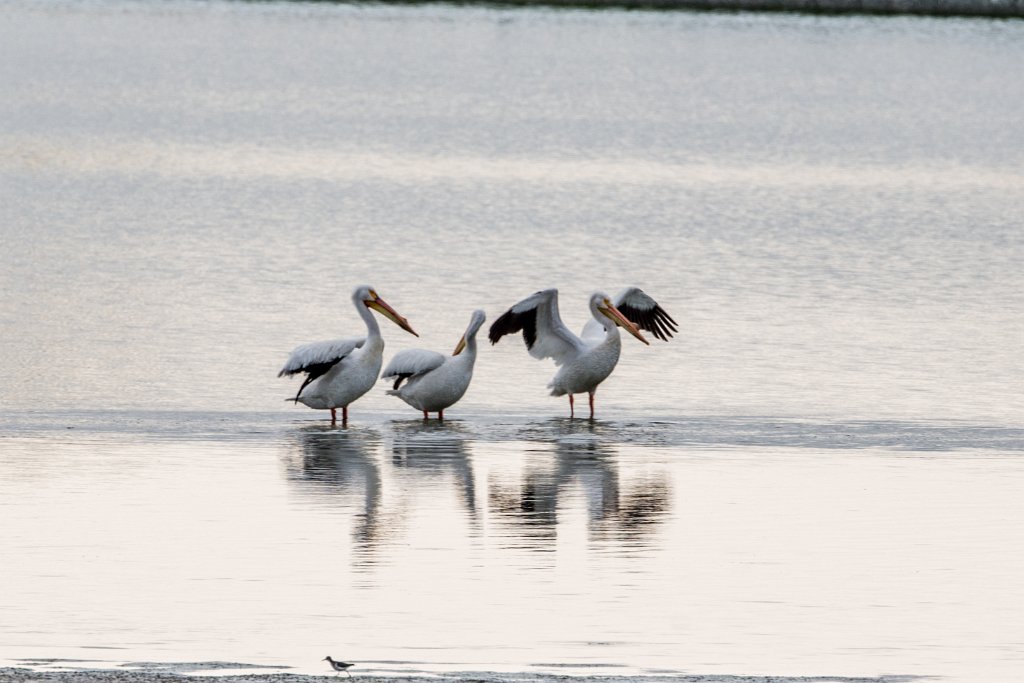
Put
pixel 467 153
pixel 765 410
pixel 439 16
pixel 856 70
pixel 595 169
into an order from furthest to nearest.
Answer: pixel 439 16 → pixel 856 70 → pixel 467 153 → pixel 595 169 → pixel 765 410

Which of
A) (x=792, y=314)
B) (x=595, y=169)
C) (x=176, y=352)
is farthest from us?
(x=595, y=169)

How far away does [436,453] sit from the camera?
1089cm

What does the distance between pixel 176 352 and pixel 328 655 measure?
286 inches

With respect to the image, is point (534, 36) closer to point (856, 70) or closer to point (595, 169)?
point (856, 70)

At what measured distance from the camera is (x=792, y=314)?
16172 mm

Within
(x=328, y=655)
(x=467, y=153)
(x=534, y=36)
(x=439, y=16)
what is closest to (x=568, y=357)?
(x=328, y=655)

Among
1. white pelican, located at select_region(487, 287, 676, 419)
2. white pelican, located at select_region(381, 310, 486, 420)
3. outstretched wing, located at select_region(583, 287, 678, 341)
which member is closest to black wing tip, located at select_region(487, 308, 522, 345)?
white pelican, located at select_region(487, 287, 676, 419)

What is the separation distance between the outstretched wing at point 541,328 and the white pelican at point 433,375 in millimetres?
453

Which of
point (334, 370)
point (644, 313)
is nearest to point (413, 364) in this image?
point (334, 370)

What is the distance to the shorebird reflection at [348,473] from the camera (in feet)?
28.8

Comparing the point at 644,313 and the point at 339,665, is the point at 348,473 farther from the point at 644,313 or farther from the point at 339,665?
the point at 644,313

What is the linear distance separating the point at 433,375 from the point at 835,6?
66.0 meters

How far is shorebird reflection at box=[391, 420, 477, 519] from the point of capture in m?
10.0

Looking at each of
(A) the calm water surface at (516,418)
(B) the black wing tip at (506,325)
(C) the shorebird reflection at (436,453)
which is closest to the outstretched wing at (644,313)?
(A) the calm water surface at (516,418)
